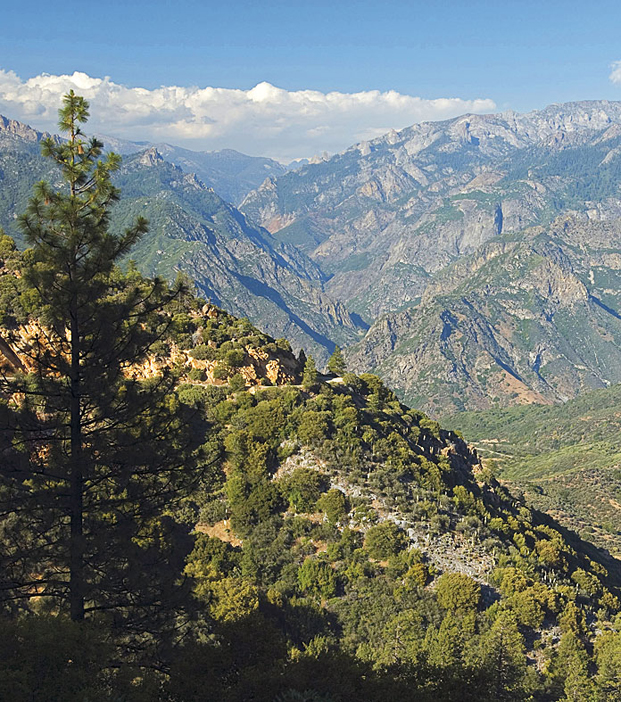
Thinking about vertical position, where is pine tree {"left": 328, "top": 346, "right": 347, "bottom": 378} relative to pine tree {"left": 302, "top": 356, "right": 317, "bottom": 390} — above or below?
below

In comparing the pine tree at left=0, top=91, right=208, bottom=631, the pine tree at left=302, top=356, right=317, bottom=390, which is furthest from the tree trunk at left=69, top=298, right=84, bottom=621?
the pine tree at left=302, top=356, right=317, bottom=390

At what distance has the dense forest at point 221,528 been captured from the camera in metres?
24.9

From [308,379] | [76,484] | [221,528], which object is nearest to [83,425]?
[76,484]

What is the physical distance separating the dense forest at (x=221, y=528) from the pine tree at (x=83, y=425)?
0.33 feet

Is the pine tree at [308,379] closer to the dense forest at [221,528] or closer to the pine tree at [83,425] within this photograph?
the dense forest at [221,528]

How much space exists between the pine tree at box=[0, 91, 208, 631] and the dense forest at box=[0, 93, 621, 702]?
0.33ft

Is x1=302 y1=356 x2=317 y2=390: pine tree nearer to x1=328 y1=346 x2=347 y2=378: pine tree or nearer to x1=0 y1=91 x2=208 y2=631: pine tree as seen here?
x1=328 y1=346 x2=347 y2=378: pine tree

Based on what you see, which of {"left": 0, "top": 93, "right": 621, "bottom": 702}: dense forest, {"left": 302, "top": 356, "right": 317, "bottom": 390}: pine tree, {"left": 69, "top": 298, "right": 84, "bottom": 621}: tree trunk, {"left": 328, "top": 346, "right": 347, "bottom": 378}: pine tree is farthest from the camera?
{"left": 328, "top": 346, "right": 347, "bottom": 378}: pine tree

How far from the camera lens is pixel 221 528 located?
197ft

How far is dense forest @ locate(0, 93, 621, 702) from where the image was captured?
81.7 ft

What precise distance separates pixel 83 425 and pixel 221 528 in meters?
37.6

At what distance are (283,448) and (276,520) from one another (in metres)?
8.42

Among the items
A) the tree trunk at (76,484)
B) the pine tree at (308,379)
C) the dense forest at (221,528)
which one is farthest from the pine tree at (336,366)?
the tree trunk at (76,484)

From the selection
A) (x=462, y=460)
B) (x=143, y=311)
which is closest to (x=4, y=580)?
(x=143, y=311)
